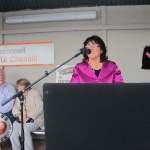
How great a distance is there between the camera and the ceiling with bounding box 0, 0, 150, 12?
12.6ft

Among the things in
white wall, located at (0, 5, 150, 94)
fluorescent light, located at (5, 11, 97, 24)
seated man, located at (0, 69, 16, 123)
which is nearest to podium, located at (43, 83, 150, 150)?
seated man, located at (0, 69, 16, 123)

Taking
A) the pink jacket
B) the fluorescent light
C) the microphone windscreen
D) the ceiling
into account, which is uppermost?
the ceiling

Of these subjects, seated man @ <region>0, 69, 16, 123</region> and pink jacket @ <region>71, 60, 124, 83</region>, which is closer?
pink jacket @ <region>71, 60, 124, 83</region>

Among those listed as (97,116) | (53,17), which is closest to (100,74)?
(97,116)

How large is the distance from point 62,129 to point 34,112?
2899 mm

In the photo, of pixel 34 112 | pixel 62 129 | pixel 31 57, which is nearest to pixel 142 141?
pixel 62 129

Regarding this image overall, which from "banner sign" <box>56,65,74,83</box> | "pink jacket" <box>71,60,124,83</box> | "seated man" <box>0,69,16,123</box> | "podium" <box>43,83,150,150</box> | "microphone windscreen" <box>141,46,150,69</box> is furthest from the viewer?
"banner sign" <box>56,65,74,83</box>

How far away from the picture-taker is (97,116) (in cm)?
50

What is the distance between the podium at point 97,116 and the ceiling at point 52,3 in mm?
3647

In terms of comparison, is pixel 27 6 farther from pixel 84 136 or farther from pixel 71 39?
pixel 84 136

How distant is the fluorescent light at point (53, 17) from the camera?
3.85 m

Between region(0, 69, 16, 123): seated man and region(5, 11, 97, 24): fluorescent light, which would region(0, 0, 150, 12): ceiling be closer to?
region(5, 11, 97, 24): fluorescent light

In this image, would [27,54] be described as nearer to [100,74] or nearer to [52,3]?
[52,3]

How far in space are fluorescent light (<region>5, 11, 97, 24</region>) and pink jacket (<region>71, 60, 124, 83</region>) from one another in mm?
1954
